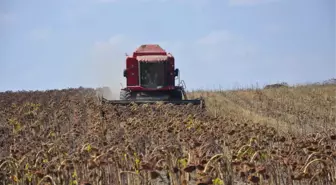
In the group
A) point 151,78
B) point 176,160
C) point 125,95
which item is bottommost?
point 176,160

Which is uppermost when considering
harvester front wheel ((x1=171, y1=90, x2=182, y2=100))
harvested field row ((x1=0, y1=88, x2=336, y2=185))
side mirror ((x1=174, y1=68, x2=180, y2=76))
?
side mirror ((x1=174, y1=68, x2=180, y2=76))

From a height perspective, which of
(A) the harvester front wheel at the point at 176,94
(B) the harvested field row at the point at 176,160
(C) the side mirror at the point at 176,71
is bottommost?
(B) the harvested field row at the point at 176,160

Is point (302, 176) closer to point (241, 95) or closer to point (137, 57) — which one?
point (137, 57)

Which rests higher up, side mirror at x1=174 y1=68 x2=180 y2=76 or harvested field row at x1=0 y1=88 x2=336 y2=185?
side mirror at x1=174 y1=68 x2=180 y2=76

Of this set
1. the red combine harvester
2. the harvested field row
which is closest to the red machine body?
the red combine harvester

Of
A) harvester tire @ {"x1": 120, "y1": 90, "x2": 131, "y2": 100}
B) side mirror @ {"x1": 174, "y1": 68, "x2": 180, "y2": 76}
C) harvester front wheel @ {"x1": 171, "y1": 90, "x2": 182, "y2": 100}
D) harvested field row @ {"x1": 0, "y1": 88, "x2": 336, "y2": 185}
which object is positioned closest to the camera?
harvested field row @ {"x1": 0, "y1": 88, "x2": 336, "y2": 185}

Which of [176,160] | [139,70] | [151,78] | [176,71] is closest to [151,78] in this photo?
[151,78]

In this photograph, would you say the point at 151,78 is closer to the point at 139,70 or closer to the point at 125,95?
the point at 139,70

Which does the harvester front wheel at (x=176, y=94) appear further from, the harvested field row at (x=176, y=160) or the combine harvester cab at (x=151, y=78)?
the harvested field row at (x=176, y=160)

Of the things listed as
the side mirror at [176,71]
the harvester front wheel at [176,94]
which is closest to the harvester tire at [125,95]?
the harvester front wheel at [176,94]

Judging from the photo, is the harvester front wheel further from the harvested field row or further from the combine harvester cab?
the harvested field row

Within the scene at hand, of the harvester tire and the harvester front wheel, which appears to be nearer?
the harvester tire

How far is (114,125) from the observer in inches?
473

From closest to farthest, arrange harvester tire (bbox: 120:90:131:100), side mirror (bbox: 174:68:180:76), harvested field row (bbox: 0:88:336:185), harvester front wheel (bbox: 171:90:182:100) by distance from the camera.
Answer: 1. harvested field row (bbox: 0:88:336:185)
2. harvester tire (bbox: 120:90:131:100)
3. harvester front wheel (bbox: 171:90:182:100)
4. side mirror (bbox: 174:68:180:76)
